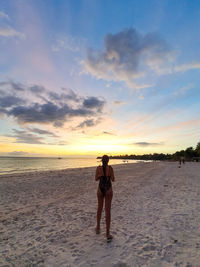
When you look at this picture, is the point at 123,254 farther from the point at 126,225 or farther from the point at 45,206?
the point at 45,206

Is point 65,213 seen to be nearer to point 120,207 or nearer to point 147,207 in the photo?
point 120,207

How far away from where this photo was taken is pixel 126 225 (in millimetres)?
6016

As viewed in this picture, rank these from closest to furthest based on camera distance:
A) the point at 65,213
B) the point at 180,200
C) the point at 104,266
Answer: the point at 104,266 < the point at 65,213 < the point at 180,200

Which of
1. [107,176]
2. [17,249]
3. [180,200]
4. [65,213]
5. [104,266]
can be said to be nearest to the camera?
[104,266]

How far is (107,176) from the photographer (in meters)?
4.95

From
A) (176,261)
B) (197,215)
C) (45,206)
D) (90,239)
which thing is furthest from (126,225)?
(45,206)

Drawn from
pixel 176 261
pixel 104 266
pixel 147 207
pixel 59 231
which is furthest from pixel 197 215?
pixel 59 231

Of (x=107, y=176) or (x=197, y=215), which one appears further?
(x=197, y=215)

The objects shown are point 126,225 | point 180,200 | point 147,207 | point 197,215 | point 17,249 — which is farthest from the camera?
point 180,200

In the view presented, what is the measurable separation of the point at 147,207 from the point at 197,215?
221cm

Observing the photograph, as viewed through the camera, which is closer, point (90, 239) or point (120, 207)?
point (90, 239)

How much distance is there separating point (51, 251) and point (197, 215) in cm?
610

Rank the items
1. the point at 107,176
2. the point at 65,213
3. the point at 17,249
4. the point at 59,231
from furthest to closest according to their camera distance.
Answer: the point at 65,213, the point at 59,231, the point at 107,176, the point at 17,249

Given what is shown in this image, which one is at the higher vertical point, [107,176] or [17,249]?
[107,176]
